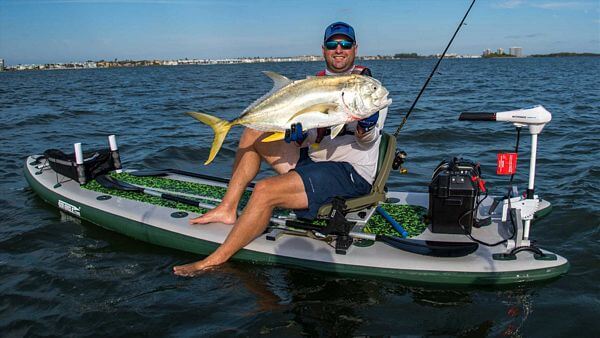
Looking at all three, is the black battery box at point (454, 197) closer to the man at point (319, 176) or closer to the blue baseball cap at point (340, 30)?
the man at point (319, 176)

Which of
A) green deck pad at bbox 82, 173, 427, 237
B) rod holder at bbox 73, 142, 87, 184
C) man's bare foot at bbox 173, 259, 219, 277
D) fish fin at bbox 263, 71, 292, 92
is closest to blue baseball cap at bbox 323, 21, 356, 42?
fish fin at bbox 263, 71, 292, 92

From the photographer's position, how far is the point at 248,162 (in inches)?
212

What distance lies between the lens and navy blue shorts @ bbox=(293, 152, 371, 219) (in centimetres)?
485

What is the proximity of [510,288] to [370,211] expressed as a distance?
1589 millimetres

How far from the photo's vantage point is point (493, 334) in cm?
392

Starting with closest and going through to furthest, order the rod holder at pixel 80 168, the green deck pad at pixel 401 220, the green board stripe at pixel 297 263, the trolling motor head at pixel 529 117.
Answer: the trolling motor head at pixel 529 117, the green board stripe at pixel 297 263, the green deck pad at pixel 401 220, the rod holder at pixel 80 168

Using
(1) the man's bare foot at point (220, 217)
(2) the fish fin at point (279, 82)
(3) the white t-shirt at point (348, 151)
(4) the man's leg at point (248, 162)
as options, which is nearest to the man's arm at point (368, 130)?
(3) the white t-shirt at point (348, 151)

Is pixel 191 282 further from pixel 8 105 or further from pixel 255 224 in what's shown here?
pixel 8 105

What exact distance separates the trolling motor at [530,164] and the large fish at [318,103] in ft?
3.92

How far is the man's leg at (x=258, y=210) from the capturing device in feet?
15.7

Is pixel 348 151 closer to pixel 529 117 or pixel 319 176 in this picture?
pixel 319 176

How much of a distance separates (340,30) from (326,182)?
4.98 feet

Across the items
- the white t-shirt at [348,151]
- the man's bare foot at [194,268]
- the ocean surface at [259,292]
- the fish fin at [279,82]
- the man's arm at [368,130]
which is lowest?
the ocean surface at [259,292]

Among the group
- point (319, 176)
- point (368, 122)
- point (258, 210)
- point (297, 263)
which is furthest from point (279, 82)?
point (297, 263)
